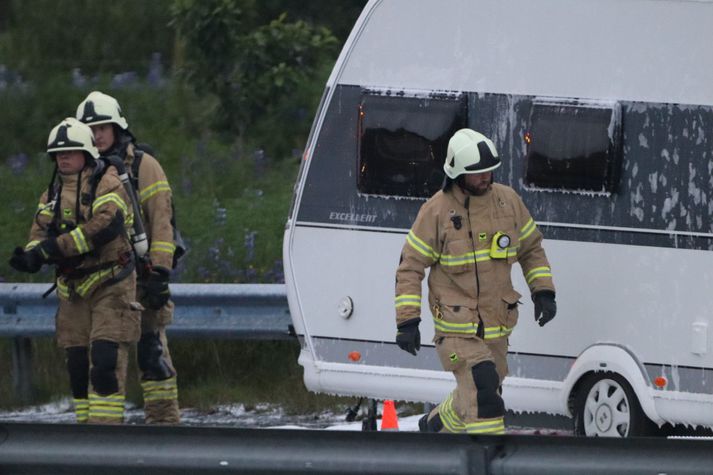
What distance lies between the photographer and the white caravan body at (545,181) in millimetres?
8188

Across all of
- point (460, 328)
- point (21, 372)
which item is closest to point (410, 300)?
point (460, 328)

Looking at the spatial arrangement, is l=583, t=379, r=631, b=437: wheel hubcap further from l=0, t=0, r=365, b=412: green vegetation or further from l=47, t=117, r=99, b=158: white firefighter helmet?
l=47, t=117, r=99, b=158: white firefighter helmet

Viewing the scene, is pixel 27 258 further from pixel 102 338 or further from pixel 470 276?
pixel 470 276

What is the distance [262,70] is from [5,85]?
15.6ft

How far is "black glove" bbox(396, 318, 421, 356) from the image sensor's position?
25.7 ft

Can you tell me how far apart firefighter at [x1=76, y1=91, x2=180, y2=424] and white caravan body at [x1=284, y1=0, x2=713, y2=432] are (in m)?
0.77

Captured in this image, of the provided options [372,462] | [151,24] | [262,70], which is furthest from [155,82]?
[372,462]

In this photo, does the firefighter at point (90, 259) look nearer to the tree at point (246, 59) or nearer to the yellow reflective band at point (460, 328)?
the yellow reflective band at point (460, 328)

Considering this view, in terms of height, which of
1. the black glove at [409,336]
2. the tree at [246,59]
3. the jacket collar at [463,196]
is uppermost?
the tree at [246,59]

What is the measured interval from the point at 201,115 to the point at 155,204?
334 inches

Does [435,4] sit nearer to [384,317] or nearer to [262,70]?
[384,317]

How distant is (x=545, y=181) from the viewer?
338 inches

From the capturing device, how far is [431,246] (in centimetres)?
797

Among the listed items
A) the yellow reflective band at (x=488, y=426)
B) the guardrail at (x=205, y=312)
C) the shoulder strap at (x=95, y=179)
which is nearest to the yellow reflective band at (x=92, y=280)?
the shoulder strap at (x=95, y=179)
